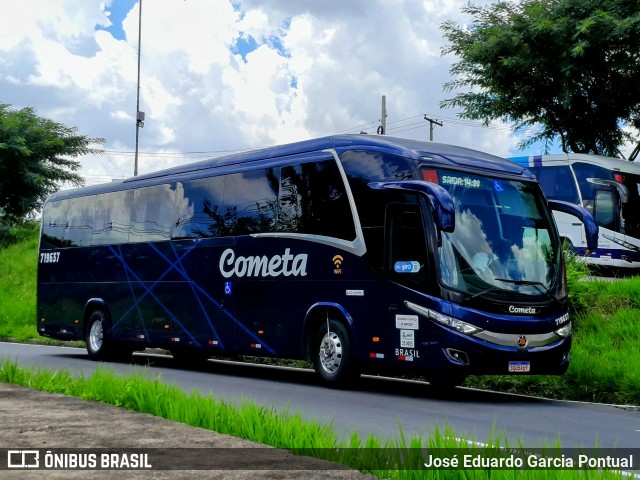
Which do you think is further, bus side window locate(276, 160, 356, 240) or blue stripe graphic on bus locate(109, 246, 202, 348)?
blue stripe graphic on bus locate(109, 246, 202, 348)

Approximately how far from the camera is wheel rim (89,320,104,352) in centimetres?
2003

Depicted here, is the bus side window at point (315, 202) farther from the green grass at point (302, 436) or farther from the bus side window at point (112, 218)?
the bus side window at point (112, 218)

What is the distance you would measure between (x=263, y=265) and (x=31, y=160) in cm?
2723

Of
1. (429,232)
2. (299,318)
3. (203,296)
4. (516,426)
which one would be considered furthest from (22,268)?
(516,426)

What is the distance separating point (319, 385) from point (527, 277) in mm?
3487

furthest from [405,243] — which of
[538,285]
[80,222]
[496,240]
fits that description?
[80,222]

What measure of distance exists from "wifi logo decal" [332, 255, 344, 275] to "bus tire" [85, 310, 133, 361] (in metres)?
7.27

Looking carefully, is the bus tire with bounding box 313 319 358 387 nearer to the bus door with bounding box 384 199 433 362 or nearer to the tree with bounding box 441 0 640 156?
the bus door with bounding box 384 199 433 362

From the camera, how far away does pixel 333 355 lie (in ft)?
45.9

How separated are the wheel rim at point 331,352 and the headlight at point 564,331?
2986 millimetres

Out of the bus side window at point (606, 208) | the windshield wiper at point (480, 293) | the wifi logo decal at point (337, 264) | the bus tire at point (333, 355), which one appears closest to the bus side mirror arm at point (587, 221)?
the windshield wiper at point (480, 293)

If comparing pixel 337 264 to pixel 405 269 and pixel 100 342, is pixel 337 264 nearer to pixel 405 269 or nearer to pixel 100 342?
pixel 405 269

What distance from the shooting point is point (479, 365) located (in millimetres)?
12445

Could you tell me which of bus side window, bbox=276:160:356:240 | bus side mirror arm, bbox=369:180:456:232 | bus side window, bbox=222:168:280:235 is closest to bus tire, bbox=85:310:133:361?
bus side window, bbox=222:168:280:235
